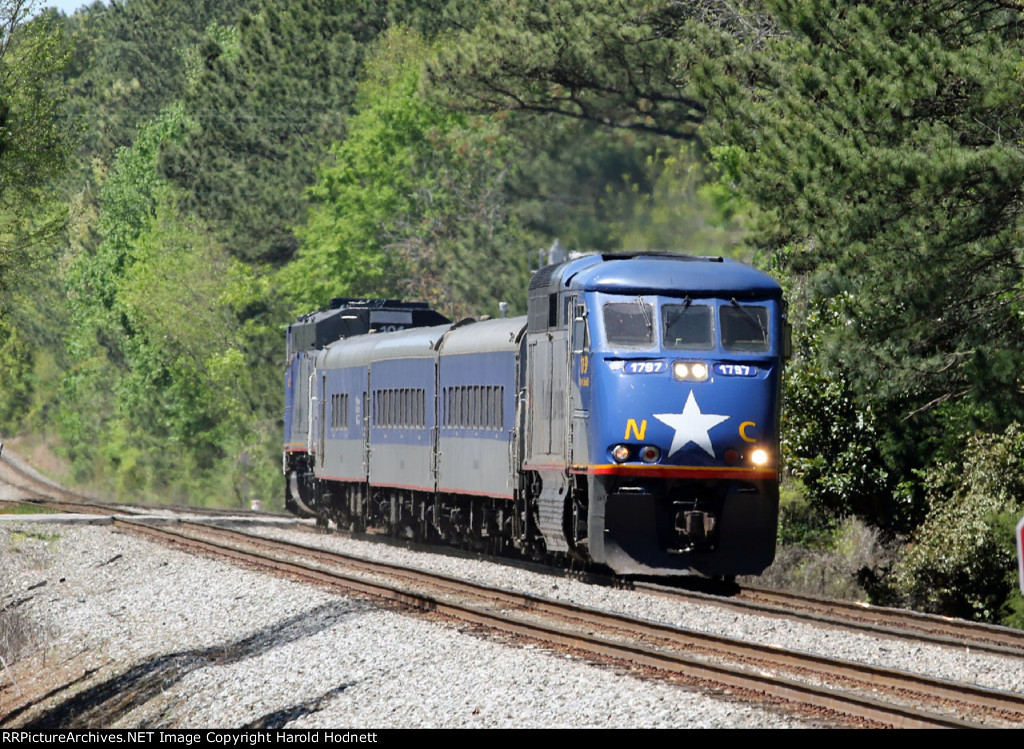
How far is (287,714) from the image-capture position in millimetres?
12117

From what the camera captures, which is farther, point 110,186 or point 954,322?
point 110,186

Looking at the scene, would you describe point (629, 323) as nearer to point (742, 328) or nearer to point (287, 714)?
point (742, 328)

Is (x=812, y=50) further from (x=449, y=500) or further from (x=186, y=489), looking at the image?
(x=186, y=489)

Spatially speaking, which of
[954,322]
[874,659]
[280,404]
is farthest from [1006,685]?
[280,404]

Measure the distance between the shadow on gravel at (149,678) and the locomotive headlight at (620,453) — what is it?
10.7 feet

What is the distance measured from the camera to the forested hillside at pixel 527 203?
19766 millimetres

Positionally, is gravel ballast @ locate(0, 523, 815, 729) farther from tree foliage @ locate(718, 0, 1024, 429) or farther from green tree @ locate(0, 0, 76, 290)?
green tree @ locate(0, 0, 76, 290)

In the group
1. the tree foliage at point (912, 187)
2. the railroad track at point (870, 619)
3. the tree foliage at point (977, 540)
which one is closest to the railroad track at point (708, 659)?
the railroad track at point (870, 619)

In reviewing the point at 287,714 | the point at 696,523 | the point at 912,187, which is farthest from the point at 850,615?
the point at 287,714

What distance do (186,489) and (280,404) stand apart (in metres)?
12.2

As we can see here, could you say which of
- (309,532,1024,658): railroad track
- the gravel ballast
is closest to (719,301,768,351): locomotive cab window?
(309,532,1024,658): railroad track

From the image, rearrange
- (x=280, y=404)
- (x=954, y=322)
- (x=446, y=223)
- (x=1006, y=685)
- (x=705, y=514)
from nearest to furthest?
(x=1006, y=685) < (x=705, y=514) < (x=954, y=322) < (x=446, y=223) < (x=280, y=404)

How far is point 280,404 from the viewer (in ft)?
199

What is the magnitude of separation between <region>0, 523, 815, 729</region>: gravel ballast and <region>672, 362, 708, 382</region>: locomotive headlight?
2.61 metres
